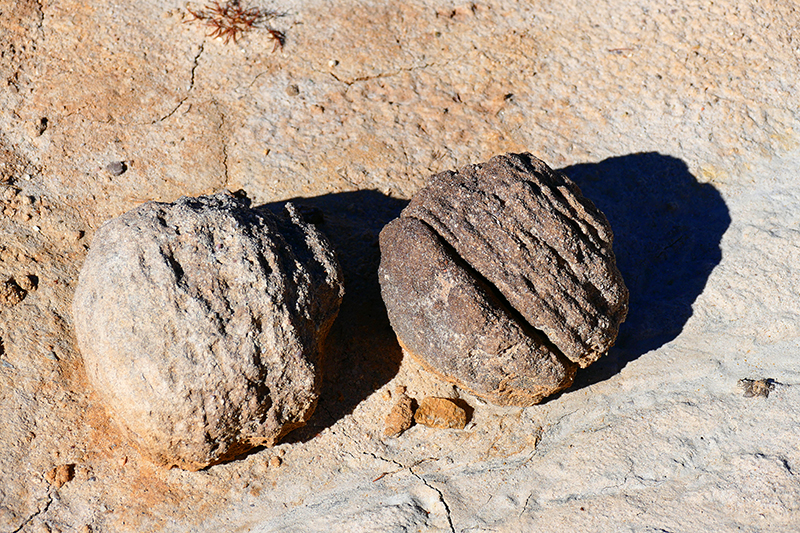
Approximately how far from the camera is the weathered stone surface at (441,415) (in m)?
3.82

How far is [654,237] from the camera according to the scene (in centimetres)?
469

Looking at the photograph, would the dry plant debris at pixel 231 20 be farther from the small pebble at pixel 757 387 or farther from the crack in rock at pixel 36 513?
the small pebble at pixel 757 387

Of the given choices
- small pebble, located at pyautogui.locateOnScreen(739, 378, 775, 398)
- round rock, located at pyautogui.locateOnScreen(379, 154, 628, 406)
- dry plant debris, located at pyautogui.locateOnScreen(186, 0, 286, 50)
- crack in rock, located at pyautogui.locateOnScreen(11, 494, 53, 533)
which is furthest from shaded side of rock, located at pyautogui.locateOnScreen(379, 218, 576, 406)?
dry plant debris, located at pyautogui.locateOnScreen(186, 0, 286, 50)

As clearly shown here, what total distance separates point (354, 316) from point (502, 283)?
44.5 inches

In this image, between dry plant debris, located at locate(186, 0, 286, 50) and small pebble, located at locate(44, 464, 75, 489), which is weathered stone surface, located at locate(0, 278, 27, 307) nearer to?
small pebble, located at locate(44, 464, 75, 489)

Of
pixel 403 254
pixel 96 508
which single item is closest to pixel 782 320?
pixel 403 254

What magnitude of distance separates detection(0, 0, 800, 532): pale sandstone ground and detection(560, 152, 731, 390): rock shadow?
0.02 m

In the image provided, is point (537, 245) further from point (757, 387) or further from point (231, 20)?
point (231, 20)

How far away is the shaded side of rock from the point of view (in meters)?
3.31

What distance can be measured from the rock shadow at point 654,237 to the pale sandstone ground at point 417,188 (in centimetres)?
2

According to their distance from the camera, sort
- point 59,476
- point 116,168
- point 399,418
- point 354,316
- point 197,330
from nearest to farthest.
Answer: point 197,330 < point 59,476 < point 399,418 < point 354,316 < point 116,168

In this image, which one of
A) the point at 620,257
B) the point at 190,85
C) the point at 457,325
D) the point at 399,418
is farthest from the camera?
the point at 190,85

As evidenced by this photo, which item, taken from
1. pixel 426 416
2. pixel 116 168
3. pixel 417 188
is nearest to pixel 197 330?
pixel 426 416

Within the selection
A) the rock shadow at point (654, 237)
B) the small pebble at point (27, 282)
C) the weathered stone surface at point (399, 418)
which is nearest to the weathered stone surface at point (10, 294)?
the small pebble at point (27, 282)
